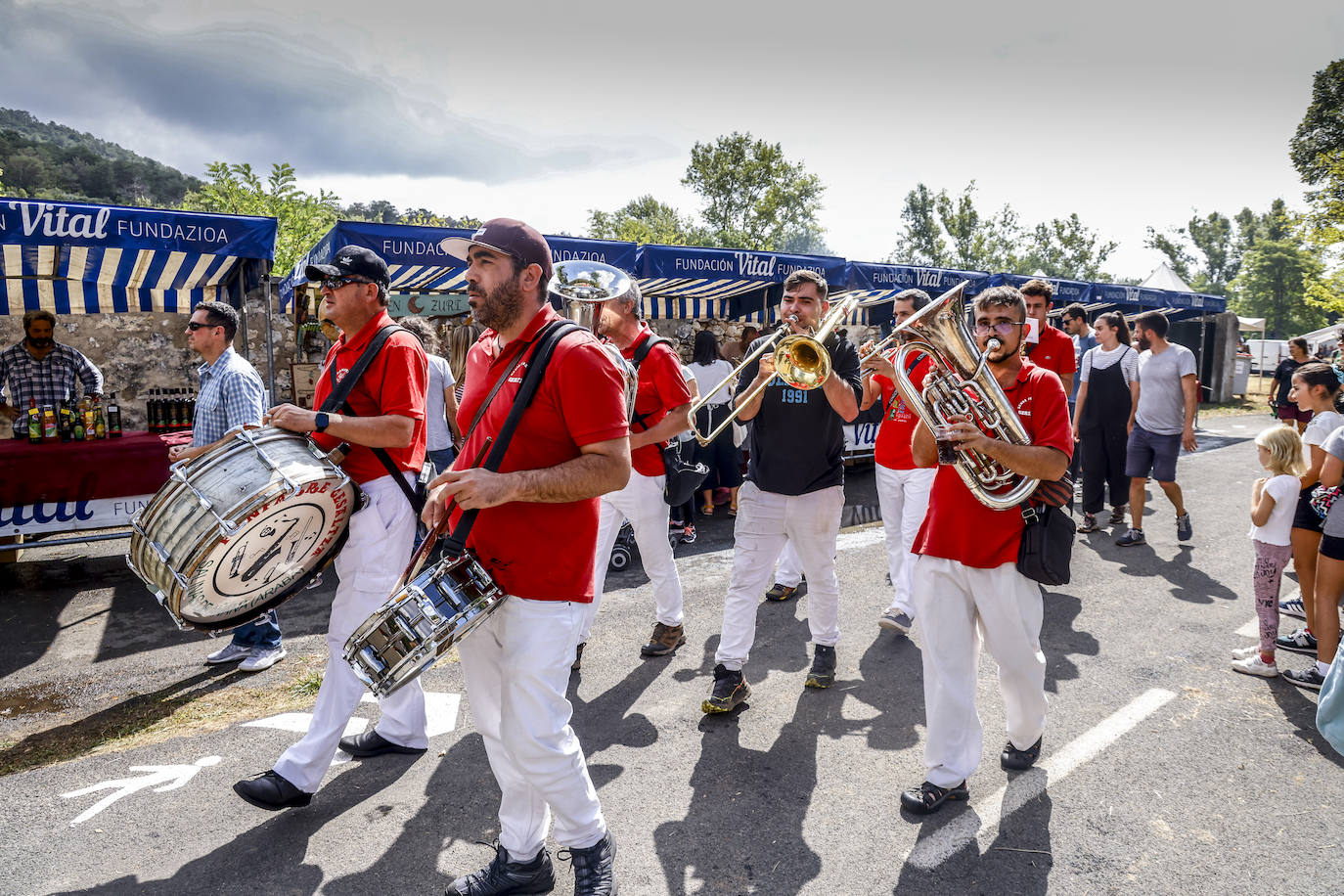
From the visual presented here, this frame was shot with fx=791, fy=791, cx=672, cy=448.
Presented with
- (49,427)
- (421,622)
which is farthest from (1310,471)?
(49,427)

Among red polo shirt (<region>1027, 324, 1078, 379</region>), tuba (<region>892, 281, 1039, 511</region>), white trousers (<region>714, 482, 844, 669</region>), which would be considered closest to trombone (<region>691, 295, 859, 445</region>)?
tuba (<region>892, 281, 1039, 511</region>)

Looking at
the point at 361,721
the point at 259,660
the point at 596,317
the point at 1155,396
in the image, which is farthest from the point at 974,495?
the point at 1155,396

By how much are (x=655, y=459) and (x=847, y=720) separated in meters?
1.73

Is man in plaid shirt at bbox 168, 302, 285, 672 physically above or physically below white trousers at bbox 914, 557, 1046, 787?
above

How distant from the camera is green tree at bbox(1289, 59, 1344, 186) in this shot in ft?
113

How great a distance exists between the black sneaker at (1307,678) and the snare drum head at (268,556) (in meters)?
4.92

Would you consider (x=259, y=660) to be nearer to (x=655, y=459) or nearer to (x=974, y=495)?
(x=655, y=459)

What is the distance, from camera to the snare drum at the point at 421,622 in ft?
7.38

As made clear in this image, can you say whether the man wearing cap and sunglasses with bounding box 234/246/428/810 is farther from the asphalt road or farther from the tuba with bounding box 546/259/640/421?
the tuba with bounding box 546/259/640/421

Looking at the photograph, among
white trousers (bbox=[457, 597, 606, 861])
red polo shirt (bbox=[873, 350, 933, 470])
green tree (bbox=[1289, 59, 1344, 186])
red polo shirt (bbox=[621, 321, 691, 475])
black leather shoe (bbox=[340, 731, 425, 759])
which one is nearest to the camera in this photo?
white trousers (bbox=[457, 597, 606, 861])

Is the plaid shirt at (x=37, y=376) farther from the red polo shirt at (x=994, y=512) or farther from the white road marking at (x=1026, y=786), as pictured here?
the white road marking at (x=1026, y=786)

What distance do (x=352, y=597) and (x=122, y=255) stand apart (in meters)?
7.22

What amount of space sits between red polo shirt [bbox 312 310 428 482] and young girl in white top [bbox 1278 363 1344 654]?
454 centimetres

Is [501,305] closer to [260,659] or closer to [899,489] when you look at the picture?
[260,659]
